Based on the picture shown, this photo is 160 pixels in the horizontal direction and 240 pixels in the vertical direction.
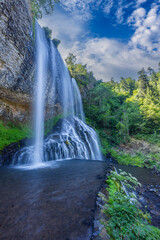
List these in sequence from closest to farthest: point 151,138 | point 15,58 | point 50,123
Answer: point 15,58 < point 50,123 < point 151,138

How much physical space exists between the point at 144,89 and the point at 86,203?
36226 millimetres

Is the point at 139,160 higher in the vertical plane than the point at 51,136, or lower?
lower

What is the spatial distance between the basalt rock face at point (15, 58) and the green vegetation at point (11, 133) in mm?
831

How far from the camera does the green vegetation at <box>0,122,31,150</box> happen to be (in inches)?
323

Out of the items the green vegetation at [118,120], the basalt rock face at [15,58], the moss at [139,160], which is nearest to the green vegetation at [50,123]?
the basalt rock face at [15,58]

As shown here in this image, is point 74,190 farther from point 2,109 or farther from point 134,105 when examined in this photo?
point 134,105

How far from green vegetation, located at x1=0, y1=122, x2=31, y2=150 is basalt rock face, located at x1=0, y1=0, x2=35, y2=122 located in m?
0.83

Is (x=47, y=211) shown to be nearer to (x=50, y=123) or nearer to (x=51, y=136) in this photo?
(x=51, y=136)

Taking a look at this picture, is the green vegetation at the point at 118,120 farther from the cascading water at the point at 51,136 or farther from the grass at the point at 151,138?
the cascading water at the point at 51,136

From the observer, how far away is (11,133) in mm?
9258

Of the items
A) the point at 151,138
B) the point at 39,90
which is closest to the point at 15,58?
the point at 39,90

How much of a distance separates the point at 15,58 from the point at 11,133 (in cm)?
595

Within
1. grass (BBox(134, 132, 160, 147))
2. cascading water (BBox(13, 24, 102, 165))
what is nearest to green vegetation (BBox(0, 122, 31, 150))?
cascading water (BBox(13, 24, 102, 165))

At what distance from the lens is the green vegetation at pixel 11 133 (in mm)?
8204
